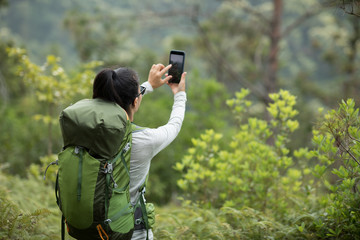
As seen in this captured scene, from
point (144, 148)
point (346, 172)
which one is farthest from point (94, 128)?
point (346, 172)

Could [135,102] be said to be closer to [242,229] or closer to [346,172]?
[346,172]

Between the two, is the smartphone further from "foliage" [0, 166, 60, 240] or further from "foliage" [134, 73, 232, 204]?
"foliage" [134, 73, 232, 204]

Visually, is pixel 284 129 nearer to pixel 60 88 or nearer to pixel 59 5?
pixel 60 88

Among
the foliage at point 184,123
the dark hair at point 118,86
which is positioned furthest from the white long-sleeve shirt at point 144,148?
the foliage at point 184,123

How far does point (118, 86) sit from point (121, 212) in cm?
72

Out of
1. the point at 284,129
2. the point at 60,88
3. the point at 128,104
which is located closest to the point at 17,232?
the point at 128,104

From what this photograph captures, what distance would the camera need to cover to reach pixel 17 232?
2.77 m

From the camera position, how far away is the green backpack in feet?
5.94

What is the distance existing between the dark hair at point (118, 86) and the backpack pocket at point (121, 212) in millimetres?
516

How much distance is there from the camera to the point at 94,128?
1789 millimetres

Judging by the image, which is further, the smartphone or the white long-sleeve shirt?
the smartphone

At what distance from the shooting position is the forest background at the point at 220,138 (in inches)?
115

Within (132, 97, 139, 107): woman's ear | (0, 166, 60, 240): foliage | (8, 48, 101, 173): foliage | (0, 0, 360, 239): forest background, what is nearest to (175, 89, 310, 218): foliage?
(0, 0, 360, 239): forest background

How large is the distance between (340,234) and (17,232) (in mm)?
2641
